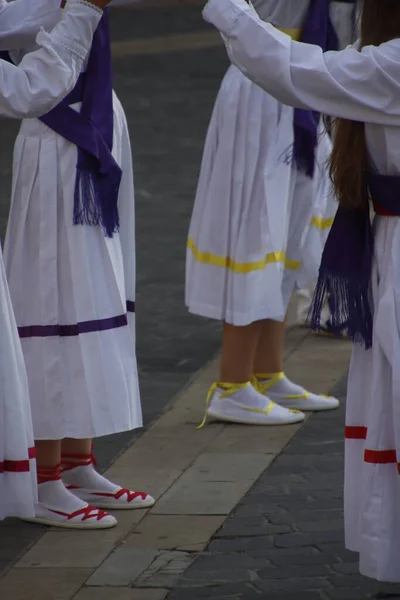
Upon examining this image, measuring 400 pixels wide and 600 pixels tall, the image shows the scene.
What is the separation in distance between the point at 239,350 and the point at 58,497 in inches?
53.8

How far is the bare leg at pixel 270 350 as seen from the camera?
628 cm

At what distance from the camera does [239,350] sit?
6.13m

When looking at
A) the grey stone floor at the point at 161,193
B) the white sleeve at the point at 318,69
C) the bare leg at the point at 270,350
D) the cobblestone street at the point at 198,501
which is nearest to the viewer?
the white sleeve at the point at 318,69

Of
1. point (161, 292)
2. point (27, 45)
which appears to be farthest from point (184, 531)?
point (161, 292)

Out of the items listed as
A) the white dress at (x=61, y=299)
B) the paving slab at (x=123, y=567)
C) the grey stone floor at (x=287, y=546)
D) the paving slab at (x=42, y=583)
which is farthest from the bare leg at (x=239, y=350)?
the paving slab at (x=42, y=583)

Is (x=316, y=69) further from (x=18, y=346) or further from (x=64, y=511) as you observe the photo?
(x=64, y=511)

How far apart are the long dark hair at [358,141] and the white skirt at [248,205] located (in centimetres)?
191

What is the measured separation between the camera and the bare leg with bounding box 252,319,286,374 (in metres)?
6.28

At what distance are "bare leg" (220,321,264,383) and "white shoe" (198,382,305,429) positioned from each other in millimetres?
45

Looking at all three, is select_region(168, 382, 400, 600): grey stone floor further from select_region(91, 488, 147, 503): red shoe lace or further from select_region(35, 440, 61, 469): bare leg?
select_region(35, 440, 61, 469): bare leg

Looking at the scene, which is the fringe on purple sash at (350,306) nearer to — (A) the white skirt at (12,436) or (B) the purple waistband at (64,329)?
(A) the white skirt at (12,436)

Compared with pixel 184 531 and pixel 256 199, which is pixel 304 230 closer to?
pixel 256 199

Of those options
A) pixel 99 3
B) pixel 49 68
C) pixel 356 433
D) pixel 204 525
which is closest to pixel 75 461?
pixel 204 525

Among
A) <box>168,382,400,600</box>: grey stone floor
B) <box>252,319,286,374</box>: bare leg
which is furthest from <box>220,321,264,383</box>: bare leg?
<box>168,382,400,600</box>: grey stone floor
